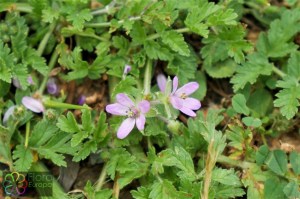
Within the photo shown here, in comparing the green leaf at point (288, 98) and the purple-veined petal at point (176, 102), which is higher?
the purple-veined petal at point (176, 102)

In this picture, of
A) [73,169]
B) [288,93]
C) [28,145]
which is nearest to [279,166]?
[288,93]

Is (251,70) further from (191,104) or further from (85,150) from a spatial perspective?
(85,150)

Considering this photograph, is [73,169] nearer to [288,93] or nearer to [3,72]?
[3,72]

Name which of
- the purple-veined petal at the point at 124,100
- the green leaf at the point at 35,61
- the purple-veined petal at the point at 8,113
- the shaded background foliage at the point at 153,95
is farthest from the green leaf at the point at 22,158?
the purple-veined petal at the point at 124,100

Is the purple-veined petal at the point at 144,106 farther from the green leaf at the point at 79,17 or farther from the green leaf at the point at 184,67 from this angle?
the green leaf at the point at 79,17

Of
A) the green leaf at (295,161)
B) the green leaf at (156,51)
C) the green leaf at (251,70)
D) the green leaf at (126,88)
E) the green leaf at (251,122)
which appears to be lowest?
the green leaf at (295,161)

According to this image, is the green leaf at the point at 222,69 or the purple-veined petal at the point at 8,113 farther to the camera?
the green leaf at the point at 222,69

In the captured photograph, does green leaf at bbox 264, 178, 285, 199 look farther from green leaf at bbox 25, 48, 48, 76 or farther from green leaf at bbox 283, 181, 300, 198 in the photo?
green leaf at bbox 25, 48, 48, 76
